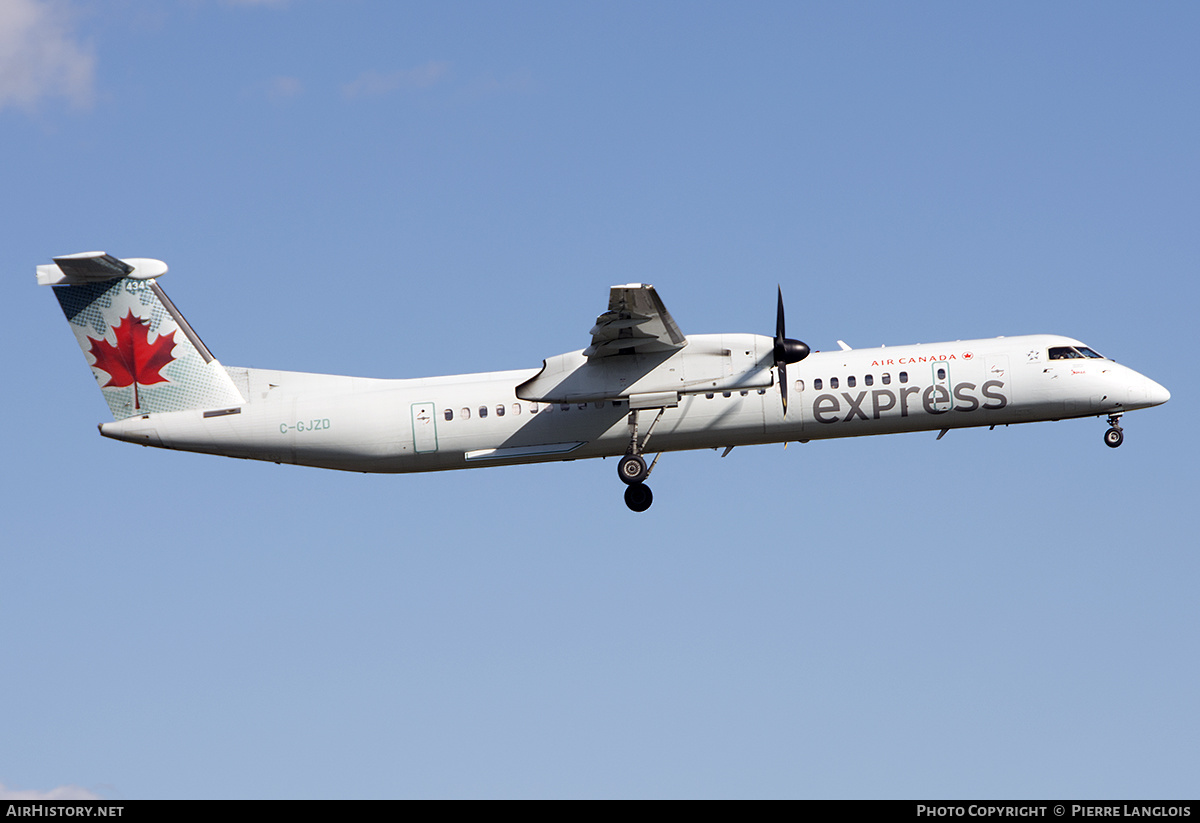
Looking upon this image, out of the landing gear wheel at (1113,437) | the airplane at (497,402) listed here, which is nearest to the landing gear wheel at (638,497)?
the airplane at (497,402)

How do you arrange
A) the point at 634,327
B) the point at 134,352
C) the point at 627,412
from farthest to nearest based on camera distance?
the point at 134,352, the point at 627,412, the point at 634,327

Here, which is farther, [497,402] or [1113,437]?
[1113,437]

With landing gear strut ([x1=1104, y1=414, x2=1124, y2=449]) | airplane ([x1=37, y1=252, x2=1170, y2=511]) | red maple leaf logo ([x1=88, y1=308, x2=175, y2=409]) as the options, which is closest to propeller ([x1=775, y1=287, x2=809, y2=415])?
airplane ([x1=37, y1=252, x2=1170, y2=511])

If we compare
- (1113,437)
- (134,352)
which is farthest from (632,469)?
(134,352)

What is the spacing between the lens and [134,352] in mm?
27281

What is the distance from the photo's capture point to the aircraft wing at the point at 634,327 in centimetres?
2364

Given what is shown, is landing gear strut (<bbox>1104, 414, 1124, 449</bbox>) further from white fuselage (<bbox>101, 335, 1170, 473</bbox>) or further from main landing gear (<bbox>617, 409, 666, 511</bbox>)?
main landing gear (<bbox>617, 409, 666, 511</bbox>)

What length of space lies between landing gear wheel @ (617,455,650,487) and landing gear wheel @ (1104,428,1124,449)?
9924 millimetres

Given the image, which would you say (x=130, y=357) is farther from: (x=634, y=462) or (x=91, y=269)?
(x=634, y=462)

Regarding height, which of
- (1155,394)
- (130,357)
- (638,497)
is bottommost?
(638,497)

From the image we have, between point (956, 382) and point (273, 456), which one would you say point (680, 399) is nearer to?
point (956, 382)

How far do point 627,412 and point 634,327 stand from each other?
7.94 feet

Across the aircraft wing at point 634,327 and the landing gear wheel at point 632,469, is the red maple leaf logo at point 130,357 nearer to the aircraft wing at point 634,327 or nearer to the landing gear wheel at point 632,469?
the aircraft wing at point 634,327

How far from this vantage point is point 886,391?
26.3m
